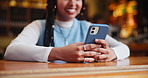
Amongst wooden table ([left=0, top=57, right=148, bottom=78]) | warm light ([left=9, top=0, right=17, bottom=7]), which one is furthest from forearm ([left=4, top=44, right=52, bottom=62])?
warm light ([left=9, top=0, right=17, bottom=7])

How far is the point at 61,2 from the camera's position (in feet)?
4.45

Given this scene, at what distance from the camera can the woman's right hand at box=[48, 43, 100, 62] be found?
972mm

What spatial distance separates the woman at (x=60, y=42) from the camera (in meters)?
1.01

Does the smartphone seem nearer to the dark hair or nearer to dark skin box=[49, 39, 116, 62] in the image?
dark skin box=[49, 39, 116, 62]

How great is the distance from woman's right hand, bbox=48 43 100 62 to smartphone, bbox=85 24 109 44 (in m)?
0.03

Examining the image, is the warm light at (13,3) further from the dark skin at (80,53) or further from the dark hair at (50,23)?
the dark skin at (80,53)

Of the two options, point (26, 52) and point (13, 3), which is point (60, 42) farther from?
point (13, 3)

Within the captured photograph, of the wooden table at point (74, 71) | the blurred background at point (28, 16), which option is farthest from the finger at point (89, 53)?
the blurred background at point (28, 16)

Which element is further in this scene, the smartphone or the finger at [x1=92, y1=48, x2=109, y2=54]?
the finger at [x1=92, y1=48, x2=109, y2=54]

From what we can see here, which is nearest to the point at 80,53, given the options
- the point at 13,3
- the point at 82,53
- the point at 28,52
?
the point at 82,53

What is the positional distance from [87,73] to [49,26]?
30.3 inches

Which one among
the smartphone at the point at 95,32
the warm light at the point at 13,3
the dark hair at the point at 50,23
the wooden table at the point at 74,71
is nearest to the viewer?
the wooden table at the point at 74,71

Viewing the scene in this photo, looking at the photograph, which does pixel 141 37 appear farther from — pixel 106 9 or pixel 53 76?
pixel 53 76

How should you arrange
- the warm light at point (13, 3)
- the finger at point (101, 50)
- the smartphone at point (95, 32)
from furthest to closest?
the warm light at point (13, 3) → the finger at point (101, 50) → the smartphone at point (95, 32)
